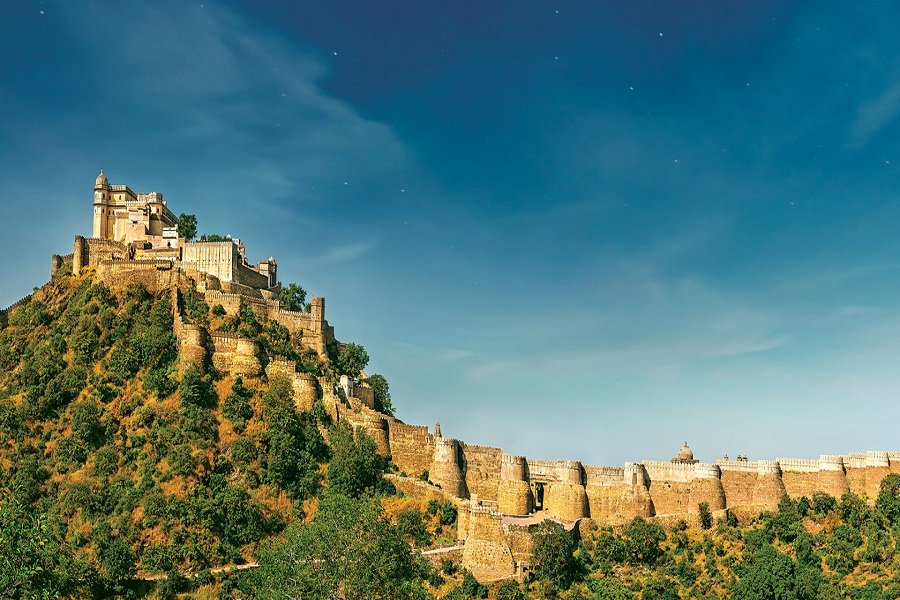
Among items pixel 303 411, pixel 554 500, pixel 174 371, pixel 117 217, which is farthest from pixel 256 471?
pixel 117 217

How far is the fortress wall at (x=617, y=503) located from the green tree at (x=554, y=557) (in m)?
6.29

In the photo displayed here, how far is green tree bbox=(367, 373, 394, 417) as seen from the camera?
81688mm

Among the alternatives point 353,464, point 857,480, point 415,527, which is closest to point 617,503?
point 415,527

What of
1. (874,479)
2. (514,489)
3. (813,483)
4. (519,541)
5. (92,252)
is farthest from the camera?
(92,252)

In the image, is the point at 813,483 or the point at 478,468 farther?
the point at 478,468

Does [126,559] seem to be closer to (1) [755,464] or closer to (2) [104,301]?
(2) [104,301]

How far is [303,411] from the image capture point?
7044cm

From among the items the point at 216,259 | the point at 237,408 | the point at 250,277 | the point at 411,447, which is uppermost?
the point at 216,259

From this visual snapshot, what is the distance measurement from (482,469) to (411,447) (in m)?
5.38


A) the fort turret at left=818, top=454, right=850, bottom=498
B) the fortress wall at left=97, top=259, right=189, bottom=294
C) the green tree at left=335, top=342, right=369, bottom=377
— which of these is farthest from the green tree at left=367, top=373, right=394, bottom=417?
the fort turret at left=818, top=454, right=850, bottom=498

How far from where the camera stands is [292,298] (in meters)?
88.0

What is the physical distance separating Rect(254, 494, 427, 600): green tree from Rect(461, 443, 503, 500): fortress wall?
19.3 metres

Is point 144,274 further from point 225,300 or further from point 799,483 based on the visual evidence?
point 799,483

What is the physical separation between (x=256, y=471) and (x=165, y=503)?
6514 mm
